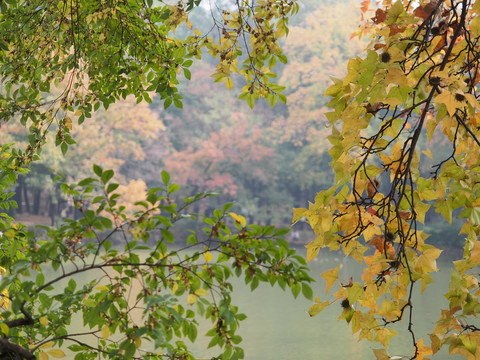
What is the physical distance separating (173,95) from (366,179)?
1.12 metres

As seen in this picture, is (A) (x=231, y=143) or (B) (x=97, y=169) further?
(A) (x=231, y=143)

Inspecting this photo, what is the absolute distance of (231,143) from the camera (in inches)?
674

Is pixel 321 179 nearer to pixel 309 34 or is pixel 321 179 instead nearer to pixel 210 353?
pixel 309 34

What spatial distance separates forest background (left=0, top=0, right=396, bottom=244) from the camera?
15.7m

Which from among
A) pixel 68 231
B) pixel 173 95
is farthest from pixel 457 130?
pixel 173 95

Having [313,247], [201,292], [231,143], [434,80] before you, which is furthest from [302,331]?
[231,143]

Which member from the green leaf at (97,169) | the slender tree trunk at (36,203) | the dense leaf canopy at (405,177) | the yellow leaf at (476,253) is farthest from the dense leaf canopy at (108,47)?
the slender tree trunk at (36,203)

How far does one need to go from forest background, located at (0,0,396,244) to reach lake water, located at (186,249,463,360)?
7.22 meters

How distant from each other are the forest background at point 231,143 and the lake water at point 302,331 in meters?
→ 7.22

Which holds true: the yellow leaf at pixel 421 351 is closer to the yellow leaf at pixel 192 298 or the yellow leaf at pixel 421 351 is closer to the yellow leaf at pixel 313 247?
the yellow leaf at pixel 313 247

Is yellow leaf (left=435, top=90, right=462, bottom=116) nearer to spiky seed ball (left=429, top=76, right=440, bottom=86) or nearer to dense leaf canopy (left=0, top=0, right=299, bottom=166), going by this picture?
spiky seed ball (left=429, top=76, right=440, bottom=86)

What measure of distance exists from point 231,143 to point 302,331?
10927mm

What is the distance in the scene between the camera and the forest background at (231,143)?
51.4 ft

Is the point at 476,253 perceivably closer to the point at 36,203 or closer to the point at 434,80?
the point at 434,80
